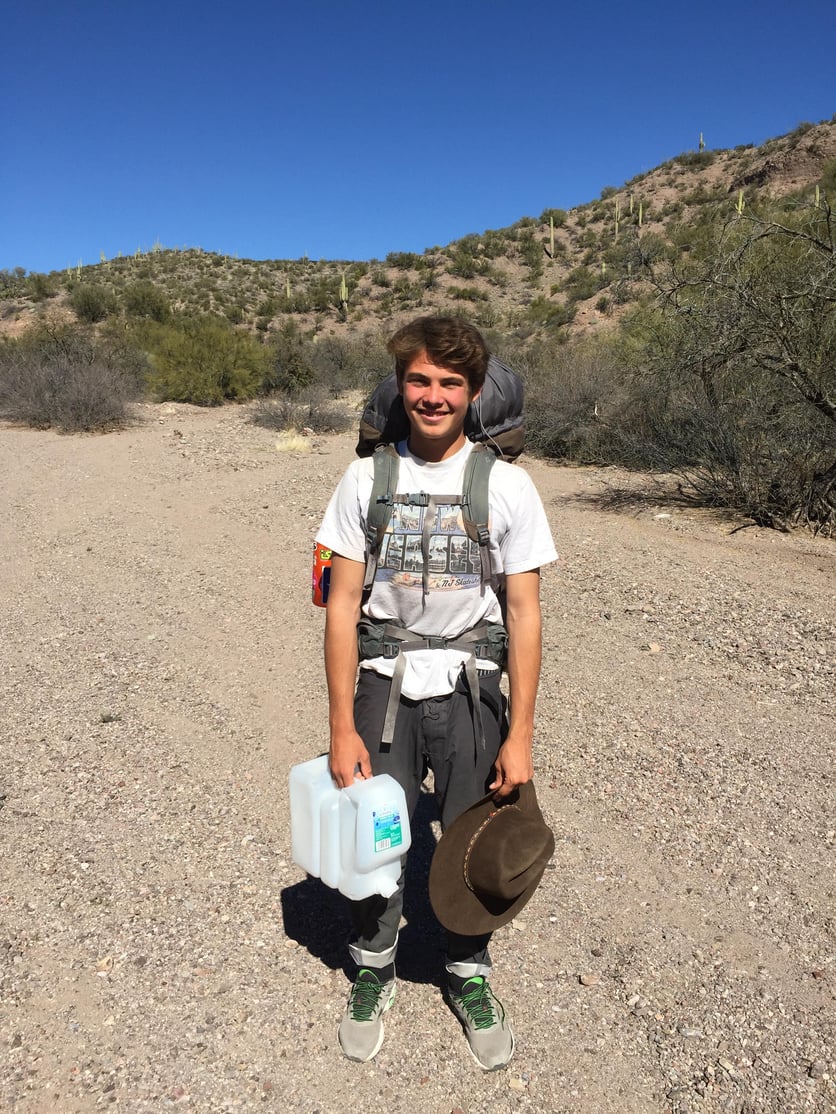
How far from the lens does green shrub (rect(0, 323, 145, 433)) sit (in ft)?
49.3

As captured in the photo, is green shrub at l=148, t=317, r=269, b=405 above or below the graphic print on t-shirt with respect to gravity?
above

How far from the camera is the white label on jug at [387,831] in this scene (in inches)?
73.9

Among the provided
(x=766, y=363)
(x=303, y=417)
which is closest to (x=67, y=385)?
(x=303, y=417)

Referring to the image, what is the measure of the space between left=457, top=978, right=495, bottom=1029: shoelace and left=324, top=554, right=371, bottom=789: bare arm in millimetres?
736

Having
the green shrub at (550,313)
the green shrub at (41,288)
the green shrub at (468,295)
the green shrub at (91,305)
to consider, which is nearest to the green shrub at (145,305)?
the green shrub at (91,305)

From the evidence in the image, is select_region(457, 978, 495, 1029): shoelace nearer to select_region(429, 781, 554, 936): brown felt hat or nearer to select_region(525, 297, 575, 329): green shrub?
select_region(429, 781, 554, 936): brown felt hat

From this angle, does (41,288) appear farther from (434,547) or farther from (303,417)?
(434,547)

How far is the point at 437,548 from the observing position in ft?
6.22

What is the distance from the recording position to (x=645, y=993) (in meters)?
2.33

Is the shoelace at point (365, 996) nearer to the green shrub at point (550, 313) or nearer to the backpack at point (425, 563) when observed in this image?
the backpack at point (425, 563)

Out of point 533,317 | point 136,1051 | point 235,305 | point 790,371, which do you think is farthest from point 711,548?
point 235,305

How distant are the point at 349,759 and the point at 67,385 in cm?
1571

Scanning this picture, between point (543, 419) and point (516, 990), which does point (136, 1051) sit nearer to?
point (516, 990)

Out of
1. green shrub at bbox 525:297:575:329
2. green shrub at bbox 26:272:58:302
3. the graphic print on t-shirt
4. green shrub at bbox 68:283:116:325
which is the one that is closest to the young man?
the graphic print on t-shirt
